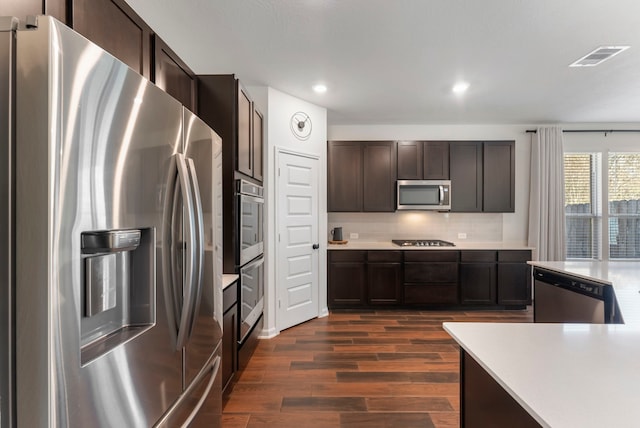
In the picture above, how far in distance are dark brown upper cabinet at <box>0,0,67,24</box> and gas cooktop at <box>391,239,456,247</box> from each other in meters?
4.13

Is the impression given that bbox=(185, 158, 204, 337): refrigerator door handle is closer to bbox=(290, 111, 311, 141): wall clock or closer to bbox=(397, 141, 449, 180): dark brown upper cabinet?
bbox=(290, 111, 311, 141): wall clock

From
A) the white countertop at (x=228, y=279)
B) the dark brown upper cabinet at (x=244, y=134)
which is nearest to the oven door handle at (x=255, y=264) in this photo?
the white countertop at (x=228, y=279)

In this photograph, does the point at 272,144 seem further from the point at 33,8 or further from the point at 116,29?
the point at 33,8

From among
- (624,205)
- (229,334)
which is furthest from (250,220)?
(624,205)

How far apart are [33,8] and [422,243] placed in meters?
4.46

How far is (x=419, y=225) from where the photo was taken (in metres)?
5.00

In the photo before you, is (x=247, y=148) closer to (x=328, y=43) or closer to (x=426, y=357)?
(x=328, y=43)

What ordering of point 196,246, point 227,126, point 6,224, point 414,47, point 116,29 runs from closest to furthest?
point 6,224 < point 196,246 < point 116,29 < point 227,126 < point 414,47

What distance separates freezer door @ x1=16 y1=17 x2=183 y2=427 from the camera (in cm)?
60

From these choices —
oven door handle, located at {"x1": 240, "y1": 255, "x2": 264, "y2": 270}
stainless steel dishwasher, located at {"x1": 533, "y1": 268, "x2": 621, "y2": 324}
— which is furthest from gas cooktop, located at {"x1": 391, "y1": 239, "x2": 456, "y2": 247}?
oven door handle, located at {"x1": 240, "y1": 255, "x2": 264, "y2": 270}

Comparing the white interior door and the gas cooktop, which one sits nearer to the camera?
the white interior door

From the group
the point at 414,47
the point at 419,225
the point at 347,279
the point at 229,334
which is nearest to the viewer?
the point at 229,334

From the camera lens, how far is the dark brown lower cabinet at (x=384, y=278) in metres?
4.39

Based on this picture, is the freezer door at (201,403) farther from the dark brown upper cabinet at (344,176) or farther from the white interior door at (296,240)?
the dark brown upper cabinet at (344,176)
